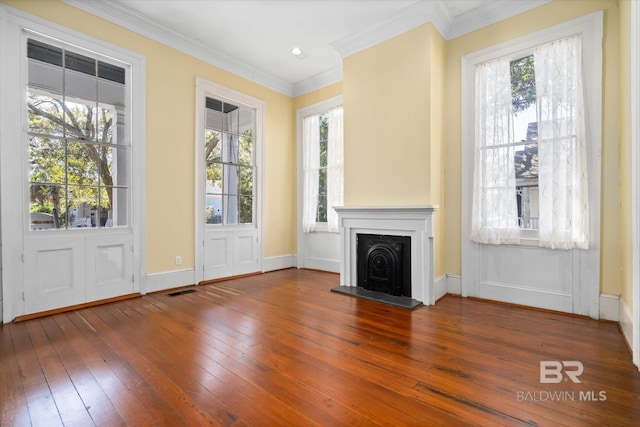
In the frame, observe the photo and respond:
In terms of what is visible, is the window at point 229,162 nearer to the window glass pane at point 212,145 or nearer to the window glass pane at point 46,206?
the window glass pane at point 212,145

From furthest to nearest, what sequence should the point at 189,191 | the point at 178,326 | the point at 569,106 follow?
1. the point at 189,191
2. the point at 569,106
3. the point at 178,326

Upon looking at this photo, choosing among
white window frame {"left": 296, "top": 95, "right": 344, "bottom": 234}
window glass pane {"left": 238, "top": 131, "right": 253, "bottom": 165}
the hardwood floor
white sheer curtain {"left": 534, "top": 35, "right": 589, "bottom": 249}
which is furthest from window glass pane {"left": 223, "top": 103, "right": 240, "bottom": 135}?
white sheer curtain {"left": 534, "top": 35, "right": 589, "bottom": 249}

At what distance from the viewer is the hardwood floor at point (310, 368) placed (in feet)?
5.04

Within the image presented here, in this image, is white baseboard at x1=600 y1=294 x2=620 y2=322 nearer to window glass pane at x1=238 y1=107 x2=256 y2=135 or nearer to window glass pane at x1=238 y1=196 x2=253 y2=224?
window glass pane at x1=238 y1=196 x2=253 y2=224

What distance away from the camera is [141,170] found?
369 cm

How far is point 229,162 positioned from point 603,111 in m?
4.50

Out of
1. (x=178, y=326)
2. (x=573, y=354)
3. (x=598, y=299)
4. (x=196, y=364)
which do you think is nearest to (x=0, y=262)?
(x=178, y=326)

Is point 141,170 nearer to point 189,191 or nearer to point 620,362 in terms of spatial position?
point 189,191

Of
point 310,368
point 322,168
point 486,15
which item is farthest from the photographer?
point 322,168

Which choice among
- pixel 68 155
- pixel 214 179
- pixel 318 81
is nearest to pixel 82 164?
pixel 68 155

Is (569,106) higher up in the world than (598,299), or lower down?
higher up

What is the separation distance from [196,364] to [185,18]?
12.6ft

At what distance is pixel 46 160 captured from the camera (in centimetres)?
310

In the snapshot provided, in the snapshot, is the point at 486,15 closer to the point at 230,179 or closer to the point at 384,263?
the point at 384,263
